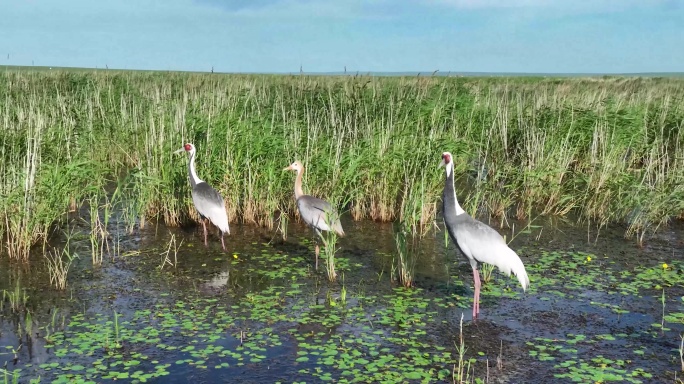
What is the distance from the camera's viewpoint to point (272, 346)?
5.39 m

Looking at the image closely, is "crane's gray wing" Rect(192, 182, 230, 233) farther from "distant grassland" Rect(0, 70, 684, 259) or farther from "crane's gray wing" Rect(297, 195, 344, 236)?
"crane's gray wing" Rect(297, 195, 344, 236)

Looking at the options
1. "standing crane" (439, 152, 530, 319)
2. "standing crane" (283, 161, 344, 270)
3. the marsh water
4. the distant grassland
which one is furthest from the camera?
the distant grassland

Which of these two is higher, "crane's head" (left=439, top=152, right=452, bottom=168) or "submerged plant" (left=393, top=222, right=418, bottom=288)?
"crane's head" (left=439, top=152, right=452, bottom=168)

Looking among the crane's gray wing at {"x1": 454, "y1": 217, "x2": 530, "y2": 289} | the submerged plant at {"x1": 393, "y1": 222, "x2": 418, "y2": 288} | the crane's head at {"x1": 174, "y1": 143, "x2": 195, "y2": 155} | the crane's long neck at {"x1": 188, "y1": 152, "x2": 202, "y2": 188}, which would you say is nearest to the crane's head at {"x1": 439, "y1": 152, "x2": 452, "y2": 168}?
the crane's gray wing at {"x1": 454, "y1": 217, "x2": 530, "y2": 289}

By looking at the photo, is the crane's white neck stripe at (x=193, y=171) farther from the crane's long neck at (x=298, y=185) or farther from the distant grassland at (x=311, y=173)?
the crane's long neck at (x=298, y=185)

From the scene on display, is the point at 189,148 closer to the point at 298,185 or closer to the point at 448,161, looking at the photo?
the point at 298,185

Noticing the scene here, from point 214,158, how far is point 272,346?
4.61 m

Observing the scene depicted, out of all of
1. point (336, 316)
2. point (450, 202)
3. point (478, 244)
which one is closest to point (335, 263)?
point (336, 316)

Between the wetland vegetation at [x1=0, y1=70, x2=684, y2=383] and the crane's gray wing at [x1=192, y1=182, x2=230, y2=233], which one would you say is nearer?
the wetland vegetation at [x1=0, y1=70, x2=684, y2=383]

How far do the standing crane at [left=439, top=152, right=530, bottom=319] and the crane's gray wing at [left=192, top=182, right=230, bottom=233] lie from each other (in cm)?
325

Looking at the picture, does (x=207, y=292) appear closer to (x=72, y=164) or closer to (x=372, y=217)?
(x=72, y=164)

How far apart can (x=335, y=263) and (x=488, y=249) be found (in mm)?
2323

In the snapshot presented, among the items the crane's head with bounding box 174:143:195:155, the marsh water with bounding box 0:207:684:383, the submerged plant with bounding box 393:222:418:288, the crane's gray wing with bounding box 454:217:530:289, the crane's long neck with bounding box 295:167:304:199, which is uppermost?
the crane's head with bounding box 174:143:195:155

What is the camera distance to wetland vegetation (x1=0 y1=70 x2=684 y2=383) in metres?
5.16
